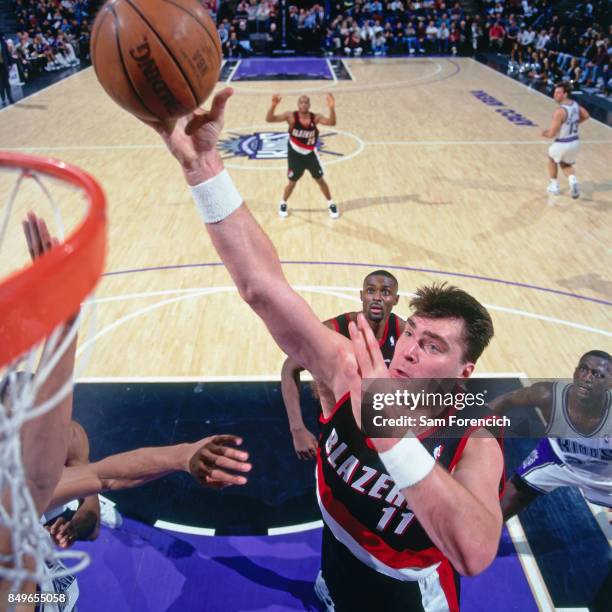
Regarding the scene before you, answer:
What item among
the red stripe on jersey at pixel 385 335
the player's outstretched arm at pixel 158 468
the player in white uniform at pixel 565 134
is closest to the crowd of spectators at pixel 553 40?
the player in white uniform at pixel 565 134

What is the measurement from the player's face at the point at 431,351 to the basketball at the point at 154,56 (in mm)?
1161

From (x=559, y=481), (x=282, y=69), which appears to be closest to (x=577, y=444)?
(x=559, y=481)

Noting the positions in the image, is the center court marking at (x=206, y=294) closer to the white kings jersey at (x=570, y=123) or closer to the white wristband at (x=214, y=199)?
the white kings jersey at (x=570, y=123)

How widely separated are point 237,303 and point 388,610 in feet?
13.5

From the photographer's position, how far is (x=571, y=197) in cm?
877

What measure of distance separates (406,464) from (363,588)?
1.14 meters

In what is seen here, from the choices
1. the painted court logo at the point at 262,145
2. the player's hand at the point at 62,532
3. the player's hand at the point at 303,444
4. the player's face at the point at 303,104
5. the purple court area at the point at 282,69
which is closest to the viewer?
the player's hand at the point at 62,532

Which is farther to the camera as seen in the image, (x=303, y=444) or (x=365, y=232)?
(x=365, y=232)

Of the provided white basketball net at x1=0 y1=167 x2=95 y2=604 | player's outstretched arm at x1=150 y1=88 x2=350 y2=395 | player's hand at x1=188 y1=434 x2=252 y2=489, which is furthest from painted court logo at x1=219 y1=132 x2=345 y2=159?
white basketball net at x1=0 y1=167 x2=95 y2=604

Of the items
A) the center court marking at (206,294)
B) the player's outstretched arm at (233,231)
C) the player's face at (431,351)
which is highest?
the player's outstretched arm at (233,231)

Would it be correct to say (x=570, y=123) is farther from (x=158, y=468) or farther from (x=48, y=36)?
(x=48, y=36)

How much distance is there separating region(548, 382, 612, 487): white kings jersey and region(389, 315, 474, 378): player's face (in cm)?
148

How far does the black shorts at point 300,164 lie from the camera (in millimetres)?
7840

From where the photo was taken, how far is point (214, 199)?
5.90ft
